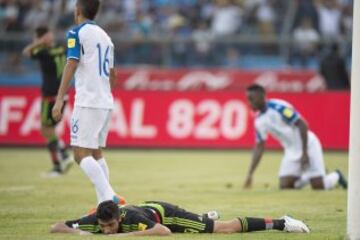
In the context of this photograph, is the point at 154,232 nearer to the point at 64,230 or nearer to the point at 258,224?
the point at 64,230

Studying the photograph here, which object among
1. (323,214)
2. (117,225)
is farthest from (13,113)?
(117,225)

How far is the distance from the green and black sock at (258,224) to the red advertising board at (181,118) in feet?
48.0

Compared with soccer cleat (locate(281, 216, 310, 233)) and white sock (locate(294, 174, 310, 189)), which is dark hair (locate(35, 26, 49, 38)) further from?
soccer cleat (locate(281, 216, 310, 233))

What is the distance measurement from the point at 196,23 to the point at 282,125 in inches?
476

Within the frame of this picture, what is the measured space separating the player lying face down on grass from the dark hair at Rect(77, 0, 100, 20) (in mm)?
2502

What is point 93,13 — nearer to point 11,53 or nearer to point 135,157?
point 135,157

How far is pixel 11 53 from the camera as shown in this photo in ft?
89.7

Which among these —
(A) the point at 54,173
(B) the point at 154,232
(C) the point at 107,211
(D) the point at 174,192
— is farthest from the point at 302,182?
(C) the point at 107,211

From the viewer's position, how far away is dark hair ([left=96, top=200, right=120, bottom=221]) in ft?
30.8

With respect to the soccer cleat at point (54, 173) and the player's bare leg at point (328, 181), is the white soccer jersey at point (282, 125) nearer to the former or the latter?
the player's bare leg at point (328, 181)

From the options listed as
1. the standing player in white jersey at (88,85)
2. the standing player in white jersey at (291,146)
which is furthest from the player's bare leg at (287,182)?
the standing player in white jersey at (88,85)

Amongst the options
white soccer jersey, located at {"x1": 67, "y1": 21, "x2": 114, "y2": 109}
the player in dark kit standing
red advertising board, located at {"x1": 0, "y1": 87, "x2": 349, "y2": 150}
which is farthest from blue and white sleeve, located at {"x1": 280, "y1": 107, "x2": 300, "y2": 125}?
red advertising board, located at {"x1": 0, "y1": 87, "x2": 349, "y2": 150}

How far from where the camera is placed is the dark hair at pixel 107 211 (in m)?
9.39

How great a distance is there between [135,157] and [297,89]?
5.84m
